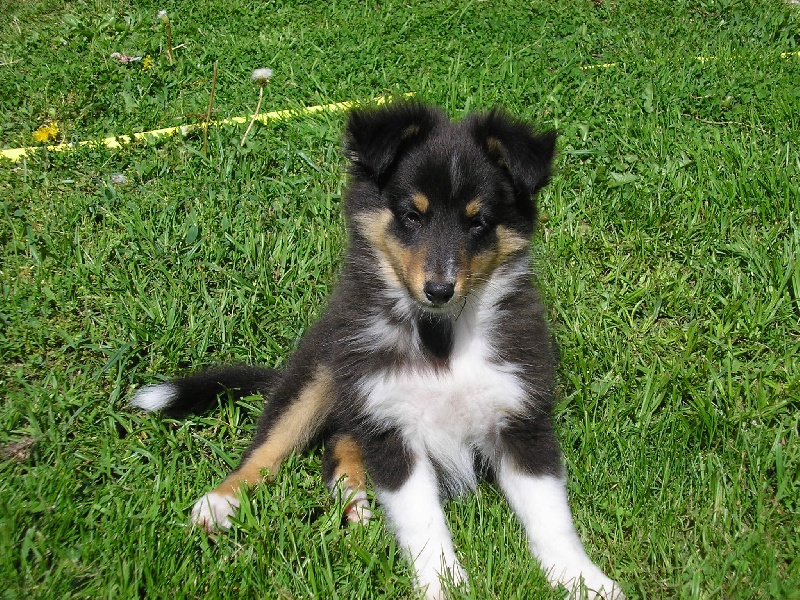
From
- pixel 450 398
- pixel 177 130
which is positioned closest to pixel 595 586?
pixel 450 398

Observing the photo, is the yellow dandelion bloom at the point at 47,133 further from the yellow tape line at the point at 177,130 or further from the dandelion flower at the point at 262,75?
the dandelion flower at the point at 262,75

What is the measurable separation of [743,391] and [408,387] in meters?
1.57

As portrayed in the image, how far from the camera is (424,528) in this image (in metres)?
2.91

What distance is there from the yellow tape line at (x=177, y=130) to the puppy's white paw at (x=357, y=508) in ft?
9.23

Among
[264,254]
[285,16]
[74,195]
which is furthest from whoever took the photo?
[285,16]

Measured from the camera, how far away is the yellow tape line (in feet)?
16.6

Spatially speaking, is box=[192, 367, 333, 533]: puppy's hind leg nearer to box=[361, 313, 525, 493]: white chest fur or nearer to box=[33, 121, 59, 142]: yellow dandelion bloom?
box=[361, 313, 525, 493]: white chest fur

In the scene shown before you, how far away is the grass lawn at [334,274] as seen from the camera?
290 centimetres

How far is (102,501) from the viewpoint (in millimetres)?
3053

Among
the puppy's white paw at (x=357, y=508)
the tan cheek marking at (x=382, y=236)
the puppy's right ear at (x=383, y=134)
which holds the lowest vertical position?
the puppy's white paw at (x=357, y=508)

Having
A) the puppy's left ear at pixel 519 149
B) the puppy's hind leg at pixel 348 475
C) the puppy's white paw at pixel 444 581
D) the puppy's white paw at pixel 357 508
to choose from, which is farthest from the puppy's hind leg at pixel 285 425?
the puppy's left ear at pixel 519 149

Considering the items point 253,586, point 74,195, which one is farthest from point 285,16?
point 253,586

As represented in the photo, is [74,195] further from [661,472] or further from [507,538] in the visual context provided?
[661,472]

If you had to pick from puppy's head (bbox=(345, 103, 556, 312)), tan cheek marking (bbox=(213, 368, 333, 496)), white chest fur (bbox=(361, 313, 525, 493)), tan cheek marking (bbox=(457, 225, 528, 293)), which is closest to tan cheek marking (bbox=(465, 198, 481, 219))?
puppy's head (bbox=(345, 103, 556, 312))
